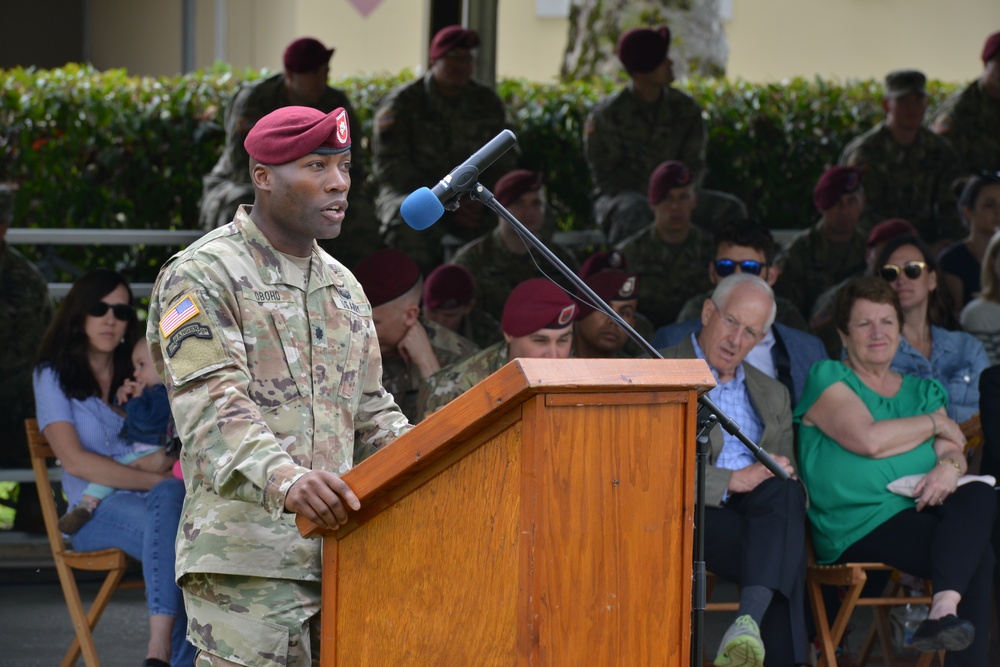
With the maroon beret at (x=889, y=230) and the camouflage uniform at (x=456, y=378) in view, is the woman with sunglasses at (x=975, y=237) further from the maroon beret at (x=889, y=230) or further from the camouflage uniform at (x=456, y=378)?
the camouflage uniform at (x=456, y=378)

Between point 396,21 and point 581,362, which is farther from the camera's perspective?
point 396,21

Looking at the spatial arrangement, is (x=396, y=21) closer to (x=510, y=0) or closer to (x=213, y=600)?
(x=510, y=0)

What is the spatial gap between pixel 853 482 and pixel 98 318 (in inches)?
106

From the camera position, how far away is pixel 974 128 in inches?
331

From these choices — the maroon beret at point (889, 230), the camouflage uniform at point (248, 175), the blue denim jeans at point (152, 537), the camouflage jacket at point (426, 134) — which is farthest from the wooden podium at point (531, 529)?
the camouflage jacket at point (426, 134)

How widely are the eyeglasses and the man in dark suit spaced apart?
3.31ft

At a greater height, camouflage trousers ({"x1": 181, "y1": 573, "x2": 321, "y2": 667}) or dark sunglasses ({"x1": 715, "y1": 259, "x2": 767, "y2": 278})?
dark sunglasses ({"x1": 715, "y1": 259, "x2": 767, "y2": 278})

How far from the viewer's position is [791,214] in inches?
344

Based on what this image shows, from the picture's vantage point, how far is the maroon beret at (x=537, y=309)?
4555 millimetres

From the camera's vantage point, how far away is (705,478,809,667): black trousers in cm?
420

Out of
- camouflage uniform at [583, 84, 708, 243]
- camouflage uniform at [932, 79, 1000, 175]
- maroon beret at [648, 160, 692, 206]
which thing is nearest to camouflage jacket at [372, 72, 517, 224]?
camouflage uniform at [583, 84, 708, 243]

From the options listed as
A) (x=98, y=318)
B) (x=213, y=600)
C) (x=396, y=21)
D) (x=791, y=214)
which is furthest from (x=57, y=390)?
(x=396, y=21)

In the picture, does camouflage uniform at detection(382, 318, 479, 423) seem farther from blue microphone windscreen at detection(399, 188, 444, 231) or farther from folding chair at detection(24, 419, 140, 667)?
blue microphone windscreen at detection(399, 188, 444, 231)

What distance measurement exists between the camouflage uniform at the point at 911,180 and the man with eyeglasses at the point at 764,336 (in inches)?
93.4
